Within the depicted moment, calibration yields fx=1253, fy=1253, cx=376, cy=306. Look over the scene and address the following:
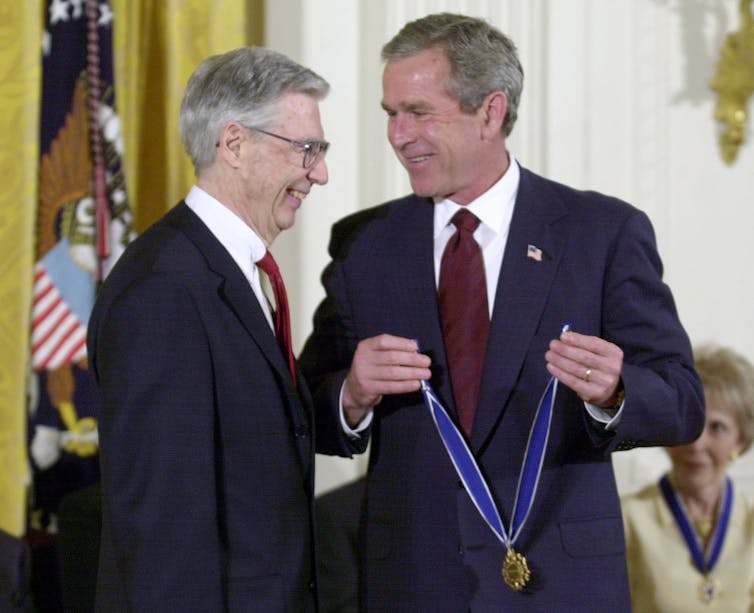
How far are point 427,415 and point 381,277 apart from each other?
0.35m

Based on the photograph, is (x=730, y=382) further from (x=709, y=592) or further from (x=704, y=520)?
(x=709, y=592)

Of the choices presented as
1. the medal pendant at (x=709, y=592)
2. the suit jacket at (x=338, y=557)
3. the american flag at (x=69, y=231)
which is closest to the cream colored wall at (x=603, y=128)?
the suit jacket at (x=338, y=557)

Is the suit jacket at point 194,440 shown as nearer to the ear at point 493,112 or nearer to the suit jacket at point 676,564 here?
the ear at point 493,112

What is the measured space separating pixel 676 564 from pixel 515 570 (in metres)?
1.36

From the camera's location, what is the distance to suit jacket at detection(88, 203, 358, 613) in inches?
84.4

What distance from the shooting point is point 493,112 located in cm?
297

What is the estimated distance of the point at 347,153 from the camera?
14.6 ft

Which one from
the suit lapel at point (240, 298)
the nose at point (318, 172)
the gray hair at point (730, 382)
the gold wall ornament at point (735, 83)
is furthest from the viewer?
the gold wall ornament at point (735, 83)

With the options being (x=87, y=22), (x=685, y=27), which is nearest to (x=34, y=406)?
(x=87, y=22)

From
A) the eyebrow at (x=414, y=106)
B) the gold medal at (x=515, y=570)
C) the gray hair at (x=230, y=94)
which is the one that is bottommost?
the gold medal at (x=515, y=570)

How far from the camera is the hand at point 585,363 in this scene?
2432 mm

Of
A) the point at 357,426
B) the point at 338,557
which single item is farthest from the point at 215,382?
the point at 338,557

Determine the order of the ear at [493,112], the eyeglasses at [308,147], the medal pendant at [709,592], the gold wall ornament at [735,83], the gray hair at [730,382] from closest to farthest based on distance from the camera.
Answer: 1. the eyeglasses at [308,147]
2. the ear at [493,112]
3. the medal pendant at [709,592]
4. the gray hair at [730,382]
5. the gold wall ornament at [735,83]

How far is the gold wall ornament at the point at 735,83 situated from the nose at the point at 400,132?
2.50 meters
